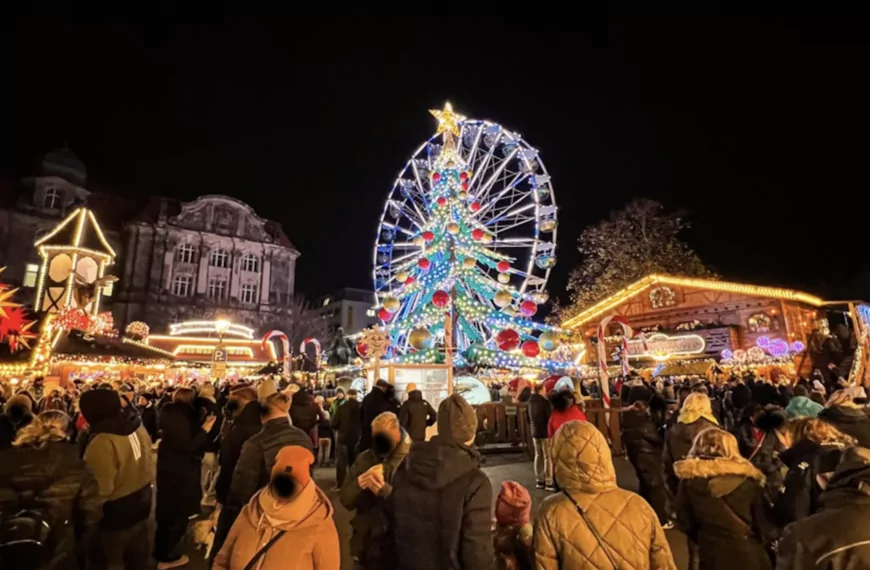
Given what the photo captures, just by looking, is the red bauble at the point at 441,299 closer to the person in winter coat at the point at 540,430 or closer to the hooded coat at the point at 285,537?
the person in winter coat at the point at 540,430

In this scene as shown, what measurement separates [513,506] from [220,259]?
43611 millimetres

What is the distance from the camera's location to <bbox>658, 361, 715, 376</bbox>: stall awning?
1986cm

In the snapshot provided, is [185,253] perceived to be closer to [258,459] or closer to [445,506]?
[258,459]

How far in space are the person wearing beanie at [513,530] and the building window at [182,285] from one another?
42.0m

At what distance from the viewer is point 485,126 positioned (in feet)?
74.4

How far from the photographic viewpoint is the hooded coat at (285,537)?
7.33 feet

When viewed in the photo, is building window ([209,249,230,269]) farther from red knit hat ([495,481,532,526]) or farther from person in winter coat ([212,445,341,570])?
person in winter coat ([212,445,341,570])

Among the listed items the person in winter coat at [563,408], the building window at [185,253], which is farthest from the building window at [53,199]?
the person in winter coat at [563,408]

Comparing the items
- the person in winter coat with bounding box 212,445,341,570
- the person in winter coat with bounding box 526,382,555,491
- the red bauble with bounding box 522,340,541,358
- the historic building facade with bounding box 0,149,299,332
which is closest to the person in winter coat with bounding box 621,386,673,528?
the person in winter coat with bounding box 526,382,555,491

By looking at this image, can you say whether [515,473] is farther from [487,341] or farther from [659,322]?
[659,322]

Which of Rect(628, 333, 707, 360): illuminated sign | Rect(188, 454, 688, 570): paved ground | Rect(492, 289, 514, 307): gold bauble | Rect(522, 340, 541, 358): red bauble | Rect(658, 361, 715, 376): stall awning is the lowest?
Rect(188, 454, 688, 570): paved ground

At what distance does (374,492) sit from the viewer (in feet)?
11.4

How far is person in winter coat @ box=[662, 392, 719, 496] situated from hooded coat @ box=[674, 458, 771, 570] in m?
1.82

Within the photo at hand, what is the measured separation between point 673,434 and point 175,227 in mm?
42640
